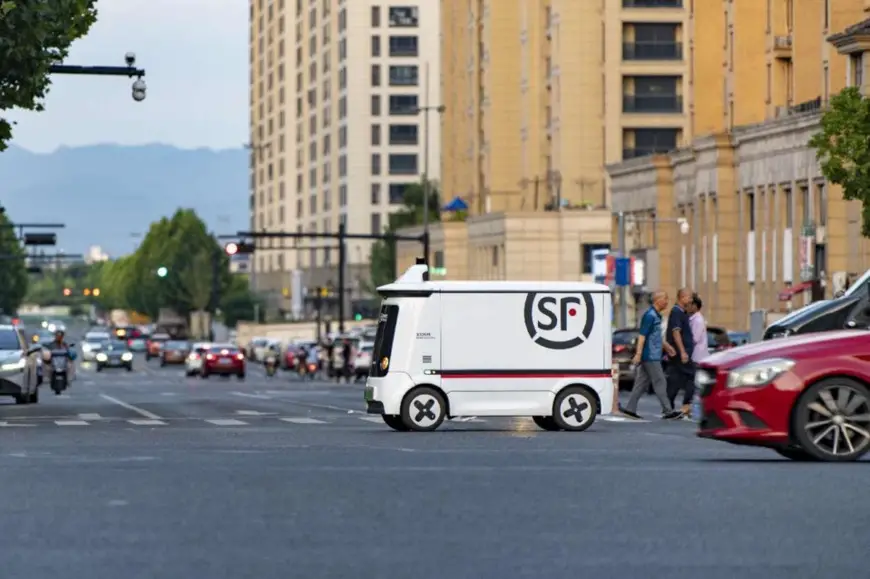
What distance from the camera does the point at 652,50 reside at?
107 m

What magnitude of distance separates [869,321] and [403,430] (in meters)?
10.6

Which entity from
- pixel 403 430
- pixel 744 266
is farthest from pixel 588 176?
pixel 403 430

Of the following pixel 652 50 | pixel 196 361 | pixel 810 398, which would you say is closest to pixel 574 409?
pixel 810 398

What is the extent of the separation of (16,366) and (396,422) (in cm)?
1569

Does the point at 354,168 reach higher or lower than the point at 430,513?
higher

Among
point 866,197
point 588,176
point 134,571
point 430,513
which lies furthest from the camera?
point 588,176

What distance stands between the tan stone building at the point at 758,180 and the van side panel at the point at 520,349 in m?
35.2

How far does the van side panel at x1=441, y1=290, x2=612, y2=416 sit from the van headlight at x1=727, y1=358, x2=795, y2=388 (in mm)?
8632

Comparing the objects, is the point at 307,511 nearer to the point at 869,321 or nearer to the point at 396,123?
the point at 869,321

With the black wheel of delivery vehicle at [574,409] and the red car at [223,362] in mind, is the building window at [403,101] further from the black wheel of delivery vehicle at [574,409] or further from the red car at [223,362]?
the black wheel of delivery vehicle at [574,409]

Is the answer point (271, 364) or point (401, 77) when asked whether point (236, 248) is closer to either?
point (271, 364)

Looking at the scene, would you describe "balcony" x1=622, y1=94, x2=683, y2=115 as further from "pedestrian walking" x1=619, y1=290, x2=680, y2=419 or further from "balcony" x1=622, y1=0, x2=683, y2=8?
"pedestrian walking" x1=619, y1=290, x2=680, y2=419

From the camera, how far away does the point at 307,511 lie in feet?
50.1

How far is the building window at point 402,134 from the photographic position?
183 metres
